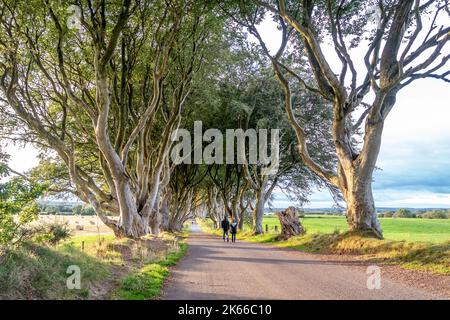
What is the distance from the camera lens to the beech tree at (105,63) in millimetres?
14067

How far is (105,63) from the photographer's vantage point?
1321 cm

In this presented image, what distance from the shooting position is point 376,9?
15.8 metres

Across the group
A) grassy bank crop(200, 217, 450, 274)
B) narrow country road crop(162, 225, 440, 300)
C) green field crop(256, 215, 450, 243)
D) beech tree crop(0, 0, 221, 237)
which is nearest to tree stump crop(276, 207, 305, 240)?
green field crop(256, 215, 450, 243)

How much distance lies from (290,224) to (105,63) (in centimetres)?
1447

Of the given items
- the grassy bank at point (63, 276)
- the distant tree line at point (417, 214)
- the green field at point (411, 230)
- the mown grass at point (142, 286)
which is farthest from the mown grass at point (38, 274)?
the distant tree line at point (417, 214)

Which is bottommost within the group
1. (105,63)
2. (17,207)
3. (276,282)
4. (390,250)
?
(276,282)

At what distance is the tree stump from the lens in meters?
22.4

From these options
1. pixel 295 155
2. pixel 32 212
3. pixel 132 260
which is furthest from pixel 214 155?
pixel 32 212

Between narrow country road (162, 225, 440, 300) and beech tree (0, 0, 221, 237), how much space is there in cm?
702

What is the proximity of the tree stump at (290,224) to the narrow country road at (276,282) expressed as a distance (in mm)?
9983

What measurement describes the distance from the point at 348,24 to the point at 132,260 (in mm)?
13786

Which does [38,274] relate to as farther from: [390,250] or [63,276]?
[390,250]

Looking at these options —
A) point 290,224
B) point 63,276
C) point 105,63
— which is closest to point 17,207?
point 63,276
